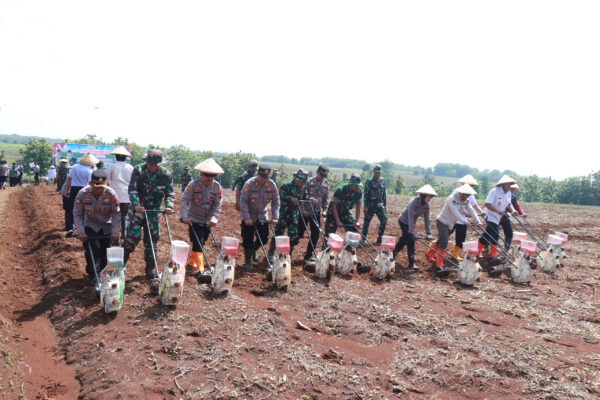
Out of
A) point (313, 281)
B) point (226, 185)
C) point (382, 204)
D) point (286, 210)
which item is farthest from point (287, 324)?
point (226, 185)

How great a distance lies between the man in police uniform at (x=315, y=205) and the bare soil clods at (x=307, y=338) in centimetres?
113

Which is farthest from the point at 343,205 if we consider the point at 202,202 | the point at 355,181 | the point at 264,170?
the point at 202,202

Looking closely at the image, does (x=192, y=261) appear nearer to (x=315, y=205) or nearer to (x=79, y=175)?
(x=315, y=205)

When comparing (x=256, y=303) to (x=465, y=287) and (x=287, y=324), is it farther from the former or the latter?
(x=465, y=287)

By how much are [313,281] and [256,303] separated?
1525 mm

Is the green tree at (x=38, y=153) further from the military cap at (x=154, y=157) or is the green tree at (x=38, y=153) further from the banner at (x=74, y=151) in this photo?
the military cap at (x=154, y=157)

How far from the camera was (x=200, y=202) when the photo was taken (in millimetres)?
6566

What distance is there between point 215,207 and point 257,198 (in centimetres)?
83

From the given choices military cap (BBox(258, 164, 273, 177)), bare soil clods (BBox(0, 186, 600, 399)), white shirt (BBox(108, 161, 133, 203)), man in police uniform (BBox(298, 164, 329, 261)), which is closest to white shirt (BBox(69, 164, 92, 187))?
white shirt (BBox(108, 161, 133, 203))

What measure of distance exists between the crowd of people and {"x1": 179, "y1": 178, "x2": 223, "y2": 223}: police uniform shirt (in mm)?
16

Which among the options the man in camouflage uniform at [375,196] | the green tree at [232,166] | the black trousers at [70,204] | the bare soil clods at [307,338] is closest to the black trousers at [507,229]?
the bare soil clods at [307,338]

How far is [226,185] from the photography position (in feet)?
175

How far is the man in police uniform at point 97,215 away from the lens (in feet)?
18.1

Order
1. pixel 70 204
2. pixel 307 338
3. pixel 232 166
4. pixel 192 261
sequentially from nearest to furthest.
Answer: pixel 307 338, pixel 192 261, pixel 70 204, pixel 232 166
